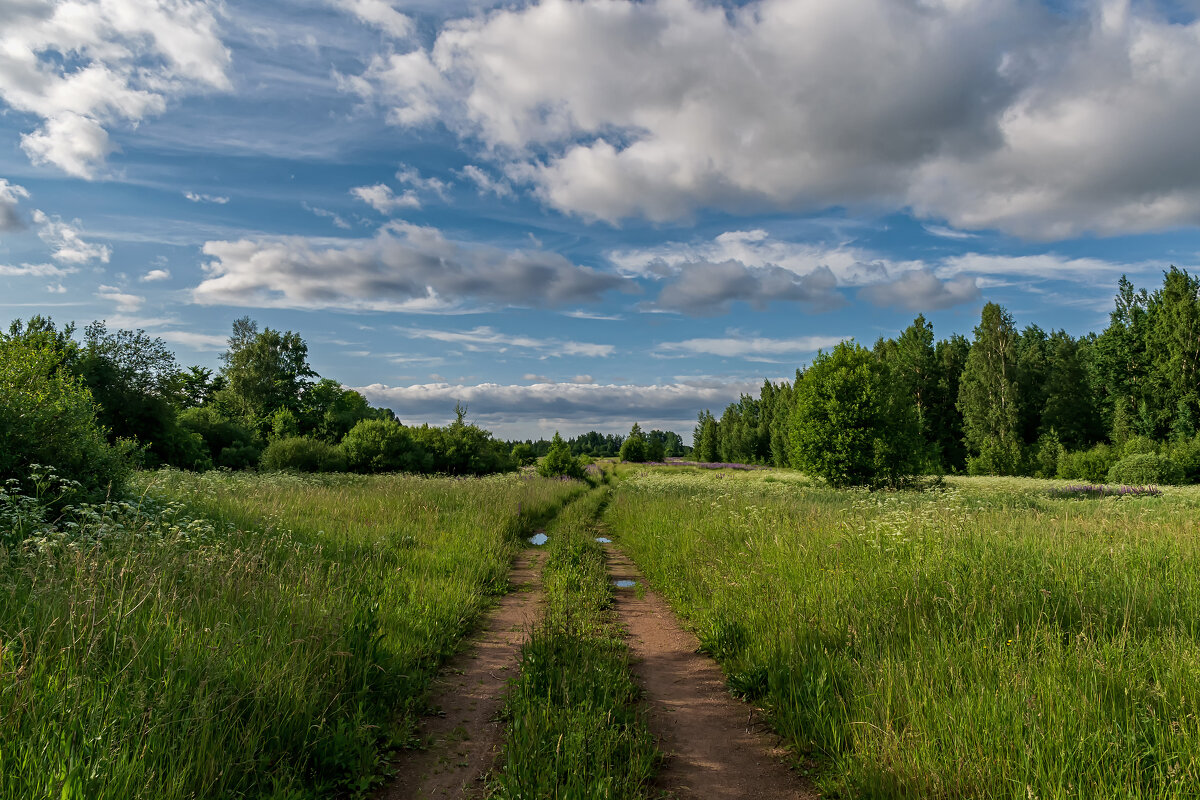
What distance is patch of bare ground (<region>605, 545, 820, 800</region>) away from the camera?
12.8 feet

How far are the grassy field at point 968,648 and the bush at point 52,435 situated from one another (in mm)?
8850

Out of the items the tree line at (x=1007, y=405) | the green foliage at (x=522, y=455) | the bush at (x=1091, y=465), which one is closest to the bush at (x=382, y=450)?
the green foliage at (x=522, y=455)

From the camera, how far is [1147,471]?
32.8m

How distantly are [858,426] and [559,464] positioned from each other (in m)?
20.1

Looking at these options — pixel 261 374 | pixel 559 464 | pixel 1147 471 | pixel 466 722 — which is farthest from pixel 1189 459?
pixel 261 374

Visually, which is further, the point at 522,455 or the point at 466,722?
the point at 522,455

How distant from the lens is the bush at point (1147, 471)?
3247 cm

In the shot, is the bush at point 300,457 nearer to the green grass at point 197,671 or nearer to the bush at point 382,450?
the bush at point 382,450

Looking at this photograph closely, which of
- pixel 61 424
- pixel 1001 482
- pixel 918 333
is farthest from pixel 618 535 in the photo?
pixel 918 333

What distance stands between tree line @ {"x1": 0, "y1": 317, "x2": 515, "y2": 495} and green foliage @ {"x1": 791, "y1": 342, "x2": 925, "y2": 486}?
22988 mm

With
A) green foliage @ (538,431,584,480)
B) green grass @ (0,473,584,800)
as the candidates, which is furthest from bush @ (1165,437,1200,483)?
green grass @ (0,473,584,800)

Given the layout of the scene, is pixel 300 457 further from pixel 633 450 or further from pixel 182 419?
pixel 633 450

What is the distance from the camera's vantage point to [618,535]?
51.9 ft

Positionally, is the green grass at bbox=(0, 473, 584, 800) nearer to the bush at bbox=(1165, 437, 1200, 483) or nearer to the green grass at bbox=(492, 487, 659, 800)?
the green grass at bbox=(492, 487, 659, 800)
